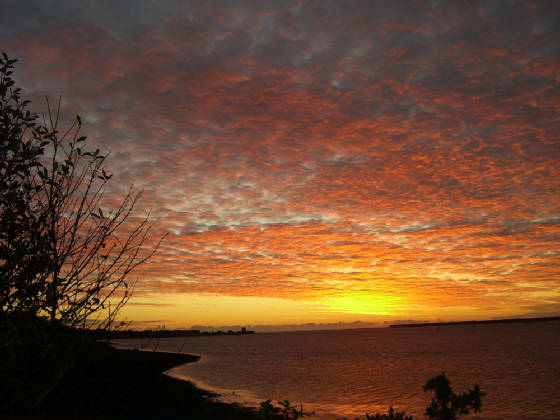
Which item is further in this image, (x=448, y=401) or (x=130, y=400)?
(x=130, y=400)

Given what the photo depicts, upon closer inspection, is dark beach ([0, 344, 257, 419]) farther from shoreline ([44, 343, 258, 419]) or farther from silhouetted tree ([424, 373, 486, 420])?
silhouetted tree ([424, 373, 486, 420])

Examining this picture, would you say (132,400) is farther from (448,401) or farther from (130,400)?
(448,401)

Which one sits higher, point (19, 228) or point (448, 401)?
point (19, 228)

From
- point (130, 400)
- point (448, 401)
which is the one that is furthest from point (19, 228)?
point (130, 400)

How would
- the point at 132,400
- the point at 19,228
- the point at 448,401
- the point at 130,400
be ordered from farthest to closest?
the point at 132,400 → the point at 130,400 → the point at 448,401 → the point at 19,228

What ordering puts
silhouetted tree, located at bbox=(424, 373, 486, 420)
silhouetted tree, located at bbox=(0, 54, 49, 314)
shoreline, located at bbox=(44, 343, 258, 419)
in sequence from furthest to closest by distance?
1. shoreline, located at bbox=(44, 343, 258, 419)
2. silhouetted tree, located at bbox=(424, 373, 486, 420)
3. silhouetted tree, located at bbox=(0, 54, 49, 314)

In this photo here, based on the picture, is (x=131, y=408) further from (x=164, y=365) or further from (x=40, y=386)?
(x=164, y=365)

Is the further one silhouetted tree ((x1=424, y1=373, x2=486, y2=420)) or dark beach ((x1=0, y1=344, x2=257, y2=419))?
dark beach ((x1=0, y1=344, x2=257, y2=419))

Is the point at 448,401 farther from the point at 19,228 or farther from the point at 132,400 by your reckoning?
the point at 132,400

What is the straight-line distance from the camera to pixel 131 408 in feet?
90.5

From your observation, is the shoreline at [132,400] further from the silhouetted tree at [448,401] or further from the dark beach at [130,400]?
the silhouetted tree at [448,401]

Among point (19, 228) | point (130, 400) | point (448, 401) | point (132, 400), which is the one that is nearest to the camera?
point (19, 228)

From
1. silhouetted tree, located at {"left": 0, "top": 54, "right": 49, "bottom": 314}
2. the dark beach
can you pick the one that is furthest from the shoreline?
silhouetted tree, located at {"left": 0, "top": 54, "right": 49, "bottom": 314}

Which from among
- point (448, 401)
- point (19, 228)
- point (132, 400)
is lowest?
point (132, 400)
